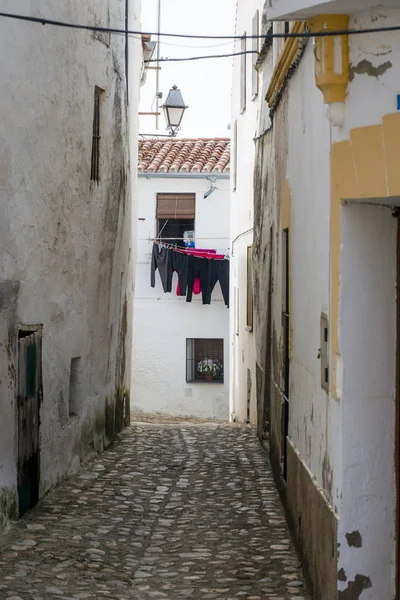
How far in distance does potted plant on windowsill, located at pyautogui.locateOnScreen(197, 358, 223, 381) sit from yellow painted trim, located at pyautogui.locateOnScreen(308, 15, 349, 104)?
20.1 m

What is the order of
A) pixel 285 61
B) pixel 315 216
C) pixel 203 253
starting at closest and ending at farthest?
pixel 315 216
pixel 285 61
pixel 203 253

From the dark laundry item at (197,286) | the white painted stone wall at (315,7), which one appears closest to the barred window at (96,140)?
the white painted stone wall at (315,7)

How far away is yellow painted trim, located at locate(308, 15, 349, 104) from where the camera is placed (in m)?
5.12

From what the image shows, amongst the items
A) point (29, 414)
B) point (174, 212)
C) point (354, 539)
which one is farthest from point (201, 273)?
point (354, 539)

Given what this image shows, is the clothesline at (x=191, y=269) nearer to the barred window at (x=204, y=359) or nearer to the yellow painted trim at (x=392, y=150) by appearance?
the barred window at (x=204, y=359)

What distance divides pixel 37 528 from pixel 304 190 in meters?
3.70

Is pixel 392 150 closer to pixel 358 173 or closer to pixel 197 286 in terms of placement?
pixel 358 173

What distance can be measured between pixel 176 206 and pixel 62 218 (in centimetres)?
1559

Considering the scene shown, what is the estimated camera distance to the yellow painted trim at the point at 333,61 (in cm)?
512

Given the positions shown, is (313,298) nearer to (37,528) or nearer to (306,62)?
(306,62)

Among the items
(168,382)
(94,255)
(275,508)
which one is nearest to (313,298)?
(275,508)

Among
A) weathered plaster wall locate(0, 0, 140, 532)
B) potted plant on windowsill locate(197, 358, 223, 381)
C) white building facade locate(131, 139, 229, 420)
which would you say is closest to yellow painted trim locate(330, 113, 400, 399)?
weathered plaster wall locate(0, 0, 140, 532)

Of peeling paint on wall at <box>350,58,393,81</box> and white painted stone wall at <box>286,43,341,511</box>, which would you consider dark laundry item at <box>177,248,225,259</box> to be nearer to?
white painted stone wall at <box>286,43,341,511</box>

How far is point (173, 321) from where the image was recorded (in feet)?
82.8
